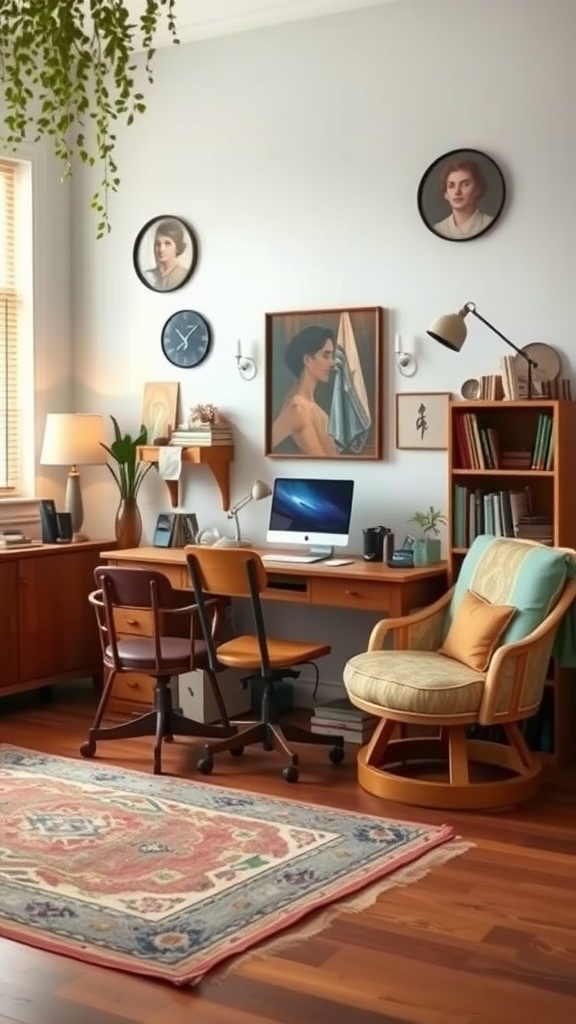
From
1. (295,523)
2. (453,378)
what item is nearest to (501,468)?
(453,378)

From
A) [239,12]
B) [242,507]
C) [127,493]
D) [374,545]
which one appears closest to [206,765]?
[374,545]

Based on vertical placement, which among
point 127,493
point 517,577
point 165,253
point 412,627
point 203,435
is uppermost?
point 165,253

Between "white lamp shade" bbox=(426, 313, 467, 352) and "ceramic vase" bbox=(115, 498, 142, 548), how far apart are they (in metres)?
1.97

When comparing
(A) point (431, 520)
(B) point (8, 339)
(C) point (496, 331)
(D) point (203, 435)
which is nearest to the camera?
(C) point (496, 331)

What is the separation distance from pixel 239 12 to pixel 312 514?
7.78 feet

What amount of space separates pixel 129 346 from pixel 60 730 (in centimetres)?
206

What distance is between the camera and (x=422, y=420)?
18.2 ft

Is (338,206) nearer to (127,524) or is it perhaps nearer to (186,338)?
(186,338)

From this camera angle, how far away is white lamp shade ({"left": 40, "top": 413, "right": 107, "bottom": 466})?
6.20 metres

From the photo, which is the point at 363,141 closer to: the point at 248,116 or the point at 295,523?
the point at 248,116

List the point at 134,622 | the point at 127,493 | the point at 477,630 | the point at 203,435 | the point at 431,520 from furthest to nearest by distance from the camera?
the point at 127,493 → the point at 203,435 → the point at 134,622 → the point at 431,520 → the point at 477,630

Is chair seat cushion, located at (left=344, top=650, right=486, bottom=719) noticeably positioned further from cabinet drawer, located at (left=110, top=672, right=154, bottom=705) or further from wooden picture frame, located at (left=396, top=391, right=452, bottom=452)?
cabinet drawer, located at (left=110, top=672, right=154, bottom=705)

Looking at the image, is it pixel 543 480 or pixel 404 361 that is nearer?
pixel 543 480

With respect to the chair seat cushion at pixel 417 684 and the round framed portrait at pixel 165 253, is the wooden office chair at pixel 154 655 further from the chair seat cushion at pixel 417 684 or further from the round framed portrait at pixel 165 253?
the round framed portrait at pixel 165 253
